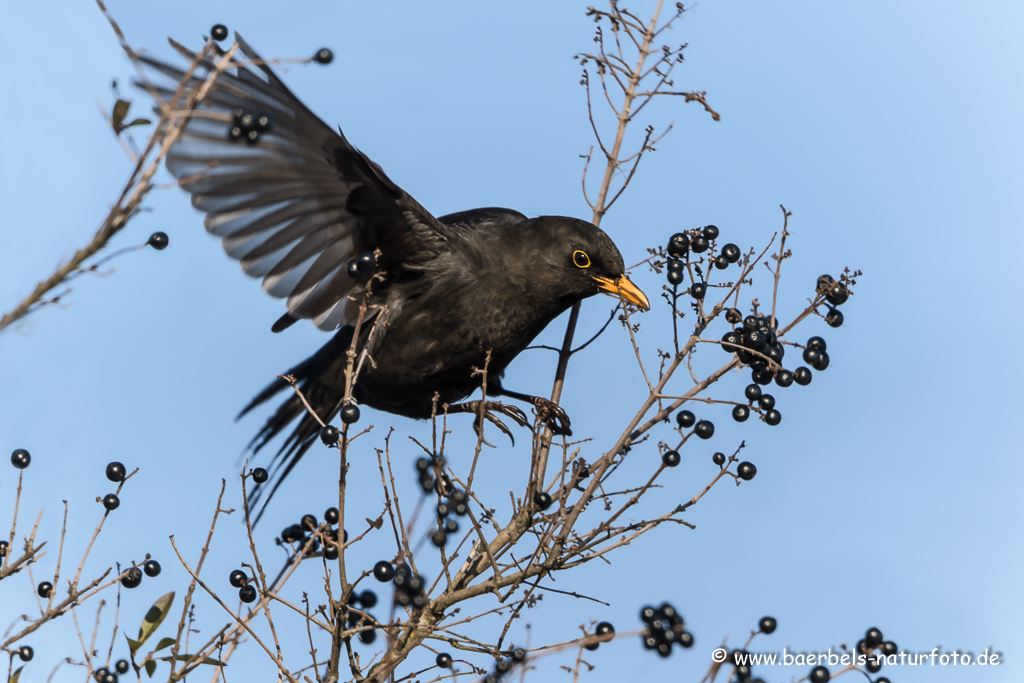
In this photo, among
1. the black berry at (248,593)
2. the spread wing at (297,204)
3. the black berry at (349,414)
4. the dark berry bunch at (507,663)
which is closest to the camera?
the black berry at (349,414)

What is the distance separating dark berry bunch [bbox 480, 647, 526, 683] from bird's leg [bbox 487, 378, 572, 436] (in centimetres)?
97

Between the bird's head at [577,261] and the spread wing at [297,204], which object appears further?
the bird's head at [577,261]

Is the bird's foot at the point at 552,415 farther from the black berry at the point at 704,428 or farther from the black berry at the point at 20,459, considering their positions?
the black berry at the point at 20,459

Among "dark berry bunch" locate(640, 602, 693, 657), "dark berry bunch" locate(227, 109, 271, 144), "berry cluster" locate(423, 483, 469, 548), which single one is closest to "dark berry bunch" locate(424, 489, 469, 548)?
"berry cluster" locate(423, 483, 469, 548)

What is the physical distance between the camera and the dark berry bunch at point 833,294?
394 cm

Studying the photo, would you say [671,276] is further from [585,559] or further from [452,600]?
[452,600]

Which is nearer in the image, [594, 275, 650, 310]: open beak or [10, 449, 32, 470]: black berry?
[10, 449, 32, 470]: black berry

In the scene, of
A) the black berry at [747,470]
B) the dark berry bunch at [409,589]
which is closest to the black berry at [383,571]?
the dark berry bunch at [409,589]

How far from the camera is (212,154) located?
17.2 ft

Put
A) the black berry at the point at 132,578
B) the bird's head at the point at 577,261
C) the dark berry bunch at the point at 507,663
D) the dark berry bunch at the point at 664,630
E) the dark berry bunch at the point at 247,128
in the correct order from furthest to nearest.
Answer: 1. the bird's head at the point at 577,261
2. the black berry at the point at 132,578
3. the dark berry bunch at the point at 507,663
4. the dark berry bunch at the point at 664,630
5. the dark berry bunch at the point at 247,128

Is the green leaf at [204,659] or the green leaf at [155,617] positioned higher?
the green leaf at [155,617]

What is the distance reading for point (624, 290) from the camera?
18.3ft

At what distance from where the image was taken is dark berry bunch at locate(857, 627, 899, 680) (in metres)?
3.50

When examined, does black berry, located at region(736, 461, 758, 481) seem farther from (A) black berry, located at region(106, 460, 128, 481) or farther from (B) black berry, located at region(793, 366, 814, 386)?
(A) black berry, located at region(106, 460, 128, 481)
